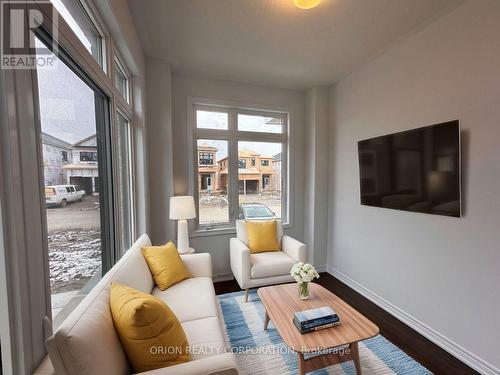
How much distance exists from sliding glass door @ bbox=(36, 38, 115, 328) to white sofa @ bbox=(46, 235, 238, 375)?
167mm

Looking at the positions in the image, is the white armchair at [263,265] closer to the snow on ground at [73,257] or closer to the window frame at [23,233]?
the snow on ground at [73,257]

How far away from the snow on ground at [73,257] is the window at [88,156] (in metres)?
0.45

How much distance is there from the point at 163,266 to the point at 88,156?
1.07 metres

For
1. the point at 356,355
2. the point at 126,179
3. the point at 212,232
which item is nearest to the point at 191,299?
the point at 356,355

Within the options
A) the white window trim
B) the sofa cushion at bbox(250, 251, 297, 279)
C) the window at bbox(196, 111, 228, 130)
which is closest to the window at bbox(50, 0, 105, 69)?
the white window trim

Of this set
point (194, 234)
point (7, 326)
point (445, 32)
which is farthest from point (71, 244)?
point (445, 32)

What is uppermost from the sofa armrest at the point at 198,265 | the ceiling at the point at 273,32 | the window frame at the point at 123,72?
the ceiling at the point at 273,32

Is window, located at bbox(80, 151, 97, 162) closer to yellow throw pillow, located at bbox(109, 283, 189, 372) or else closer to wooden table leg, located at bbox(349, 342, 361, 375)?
yellow throw pillow, located at bbox(109, 283, 189, 372)

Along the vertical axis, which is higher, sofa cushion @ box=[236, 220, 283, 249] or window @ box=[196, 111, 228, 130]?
window @ box=[196, 111, 228, 130]

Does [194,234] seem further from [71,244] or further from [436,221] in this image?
[436,221]

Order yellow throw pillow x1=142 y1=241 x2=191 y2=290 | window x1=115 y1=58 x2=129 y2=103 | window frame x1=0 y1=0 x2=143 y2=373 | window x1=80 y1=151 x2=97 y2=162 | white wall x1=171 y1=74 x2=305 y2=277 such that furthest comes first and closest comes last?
white wall x1=171 y1=74 x2=305 y2=277 < window x1=115 y1=58 x2=129 y2=103 < yellow throw pillow x1=142 y1=241 x2=191 y2=290 < window x1=80 y1=151 x2=97 y2=162 < window frame x1=0 y1=0 x2=143 y2=373

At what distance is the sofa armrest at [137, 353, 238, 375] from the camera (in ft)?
3.21

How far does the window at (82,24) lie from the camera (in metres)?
1.16

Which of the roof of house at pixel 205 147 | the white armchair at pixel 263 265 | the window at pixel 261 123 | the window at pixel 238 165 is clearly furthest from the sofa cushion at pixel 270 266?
the window at pixel 261 123
